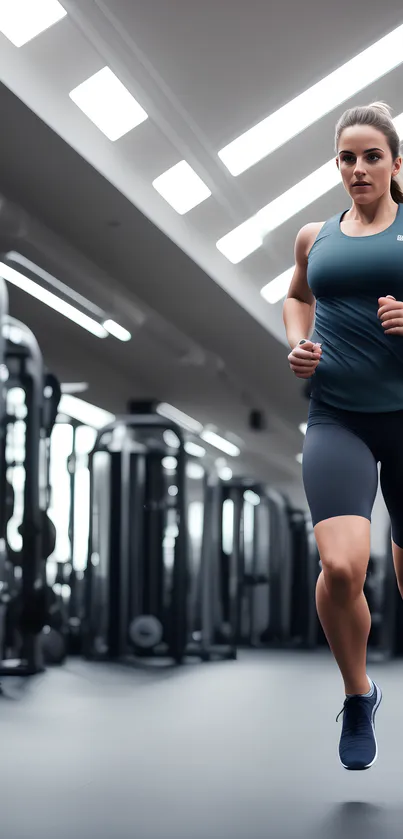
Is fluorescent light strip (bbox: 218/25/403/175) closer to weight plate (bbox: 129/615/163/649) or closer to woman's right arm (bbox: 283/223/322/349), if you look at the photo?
weight plate (bbox: 129/615/163/649)

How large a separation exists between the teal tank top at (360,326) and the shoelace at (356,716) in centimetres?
48

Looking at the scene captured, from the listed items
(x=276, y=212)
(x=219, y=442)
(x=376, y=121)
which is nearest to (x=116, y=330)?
(x=276, y=212)

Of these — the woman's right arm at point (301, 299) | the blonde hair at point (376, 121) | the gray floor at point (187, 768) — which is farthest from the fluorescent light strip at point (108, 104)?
the blonde hair at point (376, 121)

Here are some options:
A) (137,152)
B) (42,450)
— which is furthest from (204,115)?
(42,450)

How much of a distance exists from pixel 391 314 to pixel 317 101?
425 centimetres

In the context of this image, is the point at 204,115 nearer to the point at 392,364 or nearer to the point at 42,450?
the point at 42,450

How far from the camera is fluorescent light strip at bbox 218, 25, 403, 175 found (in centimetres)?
547

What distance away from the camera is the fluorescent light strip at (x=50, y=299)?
687 cm

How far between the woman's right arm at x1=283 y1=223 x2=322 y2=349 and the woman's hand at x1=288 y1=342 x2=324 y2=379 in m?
0.16

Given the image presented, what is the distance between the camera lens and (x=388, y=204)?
1.95 m

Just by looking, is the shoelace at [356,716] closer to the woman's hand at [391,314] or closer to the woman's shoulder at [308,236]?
the woman's hand at [391,314]

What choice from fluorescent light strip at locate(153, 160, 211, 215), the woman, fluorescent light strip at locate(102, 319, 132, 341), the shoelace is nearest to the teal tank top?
the woman

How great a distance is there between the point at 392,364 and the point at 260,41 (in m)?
3.44

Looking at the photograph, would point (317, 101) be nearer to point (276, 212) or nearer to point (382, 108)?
point (276, 212)
